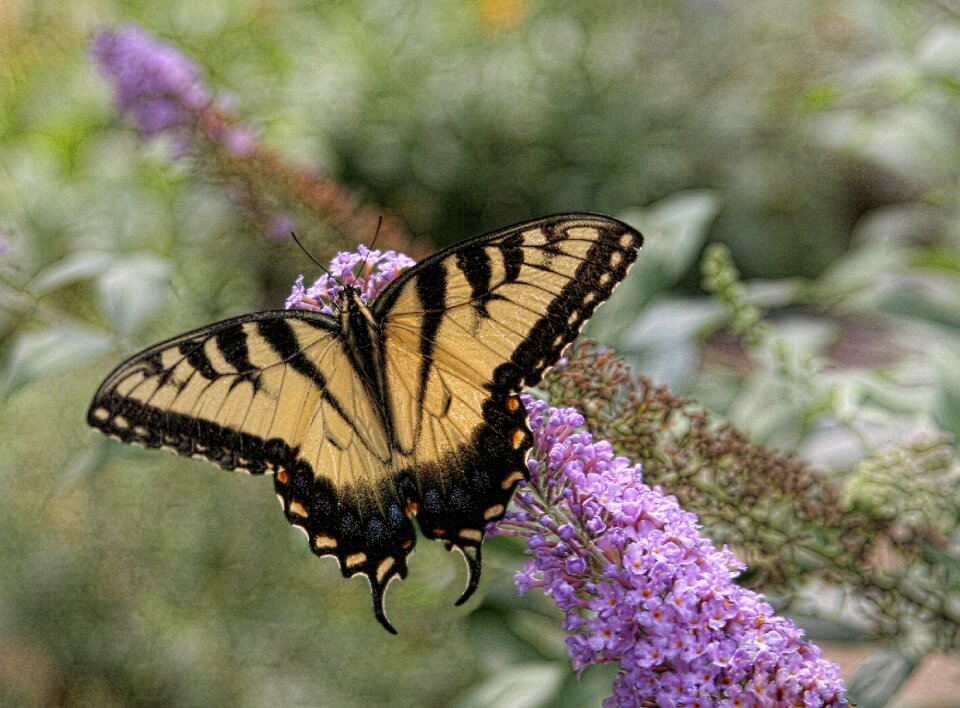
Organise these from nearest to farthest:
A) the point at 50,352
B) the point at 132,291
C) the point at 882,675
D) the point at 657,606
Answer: the point at 657,606, the point at 882,675, the point at 50,352, the point at 132,291

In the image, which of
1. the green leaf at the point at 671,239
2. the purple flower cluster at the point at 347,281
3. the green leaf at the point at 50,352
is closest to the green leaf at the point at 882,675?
the green leaf at the point at 671,239

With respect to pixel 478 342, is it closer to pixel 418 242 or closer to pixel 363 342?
pixel 363 342

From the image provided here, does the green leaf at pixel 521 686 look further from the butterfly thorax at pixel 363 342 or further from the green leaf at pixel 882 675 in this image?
the butterfly thorax at pixel 363 342

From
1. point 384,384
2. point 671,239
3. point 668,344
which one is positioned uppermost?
point 671,239

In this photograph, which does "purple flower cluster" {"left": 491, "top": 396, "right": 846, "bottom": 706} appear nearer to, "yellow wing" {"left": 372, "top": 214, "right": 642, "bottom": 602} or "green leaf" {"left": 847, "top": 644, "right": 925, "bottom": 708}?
"yellow wing" {"left": 372, "top": 214, "right": 642, "bottom": 602}

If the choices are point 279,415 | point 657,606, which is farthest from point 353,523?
point 657,606

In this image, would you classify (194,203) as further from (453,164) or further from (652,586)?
(453,164)
